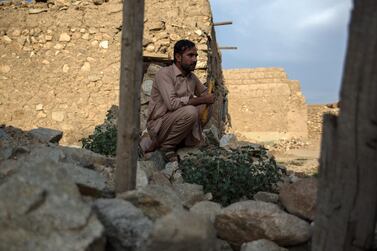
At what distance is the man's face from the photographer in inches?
162

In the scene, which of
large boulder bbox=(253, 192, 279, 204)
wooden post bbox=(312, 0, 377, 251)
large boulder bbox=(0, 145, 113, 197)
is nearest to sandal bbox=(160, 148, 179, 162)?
large boulder bbox=(0, 145, 113, 197)

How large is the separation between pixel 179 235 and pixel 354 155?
0.92 metres

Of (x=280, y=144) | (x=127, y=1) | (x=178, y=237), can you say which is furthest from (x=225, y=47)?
(x=178, y=237)

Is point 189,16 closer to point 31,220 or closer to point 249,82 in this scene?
point 31,220

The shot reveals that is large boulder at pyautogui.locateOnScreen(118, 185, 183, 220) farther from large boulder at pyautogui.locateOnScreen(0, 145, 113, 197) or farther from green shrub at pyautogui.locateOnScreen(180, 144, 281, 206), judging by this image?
green shrub at pyautogui.locateOnScreen(180, 144, 281, 206)

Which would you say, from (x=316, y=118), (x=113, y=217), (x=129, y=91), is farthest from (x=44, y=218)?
(x=316, y=118)

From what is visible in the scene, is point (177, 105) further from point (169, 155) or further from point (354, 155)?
point (354, 155)

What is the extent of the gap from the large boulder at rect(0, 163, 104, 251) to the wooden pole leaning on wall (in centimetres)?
53

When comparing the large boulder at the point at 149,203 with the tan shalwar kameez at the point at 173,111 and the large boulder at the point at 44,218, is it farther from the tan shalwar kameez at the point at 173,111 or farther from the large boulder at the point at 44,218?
the tan shalwar kameez at the point at 173,111

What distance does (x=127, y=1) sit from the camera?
7.64 feet

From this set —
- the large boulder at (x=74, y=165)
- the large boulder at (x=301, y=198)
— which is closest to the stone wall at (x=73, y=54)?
the large boulder at (x=74, y=165)

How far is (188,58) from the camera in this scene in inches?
162

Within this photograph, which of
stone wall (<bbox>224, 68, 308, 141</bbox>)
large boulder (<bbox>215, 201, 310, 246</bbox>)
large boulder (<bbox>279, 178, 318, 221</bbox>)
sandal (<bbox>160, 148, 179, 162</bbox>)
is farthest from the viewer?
stone wall (<bbox>224, 68, 308, 141</bbox>)

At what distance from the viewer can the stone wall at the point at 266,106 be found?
14.2m
